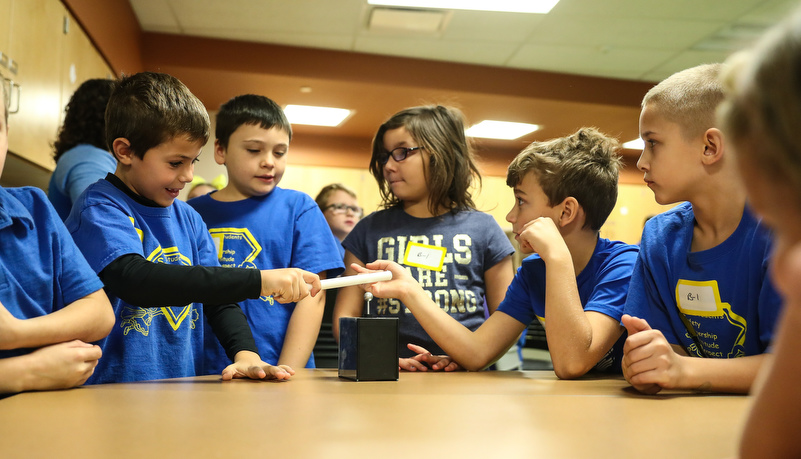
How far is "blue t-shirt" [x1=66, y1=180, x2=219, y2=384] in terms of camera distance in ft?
3.35

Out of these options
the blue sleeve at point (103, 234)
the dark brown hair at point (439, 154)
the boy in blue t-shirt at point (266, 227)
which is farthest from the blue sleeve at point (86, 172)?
the dark brown hair at point (439, 154)

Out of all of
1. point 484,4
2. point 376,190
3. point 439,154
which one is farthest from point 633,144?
point 439,154

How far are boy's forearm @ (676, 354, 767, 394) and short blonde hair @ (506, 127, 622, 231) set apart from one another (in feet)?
1.99

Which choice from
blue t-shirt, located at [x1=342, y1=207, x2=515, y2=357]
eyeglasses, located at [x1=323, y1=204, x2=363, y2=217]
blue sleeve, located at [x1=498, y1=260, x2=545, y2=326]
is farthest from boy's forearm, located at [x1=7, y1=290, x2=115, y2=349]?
eyeglasses, located at [x1=323, y1=204, x2=363, y2=217]

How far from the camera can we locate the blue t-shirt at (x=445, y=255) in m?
1.46

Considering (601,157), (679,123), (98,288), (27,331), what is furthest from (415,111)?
(27,331)

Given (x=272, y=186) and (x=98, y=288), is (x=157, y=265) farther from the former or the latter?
(x=272, y=186)

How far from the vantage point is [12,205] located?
84 centimetres

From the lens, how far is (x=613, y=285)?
3.95ft

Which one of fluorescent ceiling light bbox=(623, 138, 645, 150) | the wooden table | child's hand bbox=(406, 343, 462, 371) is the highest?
A: fluorescent ceiling light bbox=(623, 138, 645, 150)

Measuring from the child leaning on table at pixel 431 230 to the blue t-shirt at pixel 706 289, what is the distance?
0.47 metres

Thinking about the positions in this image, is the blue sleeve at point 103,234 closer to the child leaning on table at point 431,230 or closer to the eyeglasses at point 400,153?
the child leaning on table at point 431,230

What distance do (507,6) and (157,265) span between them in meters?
3.37

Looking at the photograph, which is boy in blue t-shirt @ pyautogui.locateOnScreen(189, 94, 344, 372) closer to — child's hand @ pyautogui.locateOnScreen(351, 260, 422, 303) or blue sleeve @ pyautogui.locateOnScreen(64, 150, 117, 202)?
child's hand @ pyautogui.locateOnScreen(351, 260, 422, 303)
